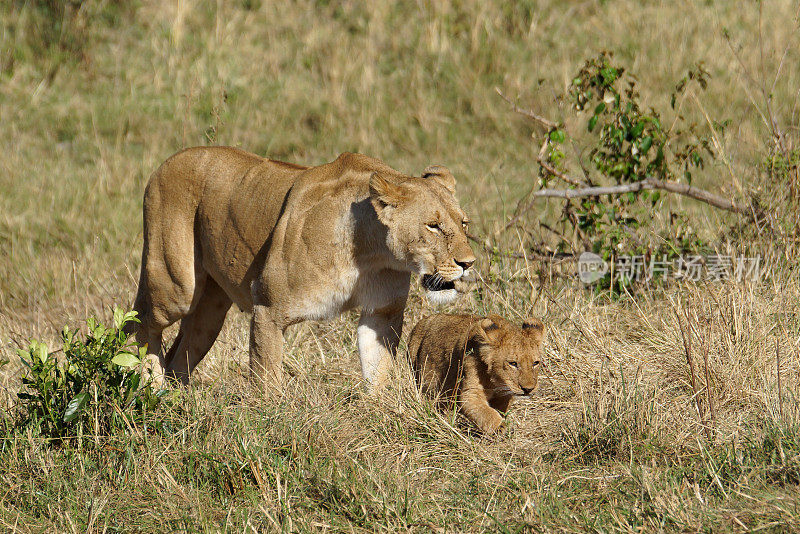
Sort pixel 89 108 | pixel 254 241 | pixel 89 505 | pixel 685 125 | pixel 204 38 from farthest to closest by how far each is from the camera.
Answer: pixel 204 38
pixel 89 108
pixel 685 125
pixel 254 241
pixel 89 505

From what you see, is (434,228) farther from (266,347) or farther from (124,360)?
(124,360)

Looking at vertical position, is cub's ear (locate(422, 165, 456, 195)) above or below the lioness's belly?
above

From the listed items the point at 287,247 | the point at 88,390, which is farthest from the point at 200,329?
the point at 88,390

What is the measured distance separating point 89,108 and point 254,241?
661 cm

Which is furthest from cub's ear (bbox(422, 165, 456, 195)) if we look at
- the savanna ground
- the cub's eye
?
the savanna ground

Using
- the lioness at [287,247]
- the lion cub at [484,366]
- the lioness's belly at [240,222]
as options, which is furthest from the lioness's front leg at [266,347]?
the lion cub at [484,366]

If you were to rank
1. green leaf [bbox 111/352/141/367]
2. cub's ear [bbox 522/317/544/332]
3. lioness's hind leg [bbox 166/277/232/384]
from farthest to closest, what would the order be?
lioness's hind leg [bbox 166/277/232/384] < cub's ear [bbox 522/317/544/332] < green leaf [bbox 111/352/141/367]

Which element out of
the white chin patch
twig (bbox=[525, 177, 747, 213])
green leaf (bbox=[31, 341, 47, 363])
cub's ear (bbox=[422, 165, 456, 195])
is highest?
cub's ear (bbox=[422, 165, 456, 195])

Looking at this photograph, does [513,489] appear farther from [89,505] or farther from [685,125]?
[685,125]

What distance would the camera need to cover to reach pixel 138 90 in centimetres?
1133

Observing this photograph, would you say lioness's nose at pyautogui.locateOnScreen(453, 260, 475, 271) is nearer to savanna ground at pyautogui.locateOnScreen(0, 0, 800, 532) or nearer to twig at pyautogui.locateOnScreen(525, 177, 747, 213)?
savanna ground at pyautogui.locateOnScreen(0, 0, 800, 532)

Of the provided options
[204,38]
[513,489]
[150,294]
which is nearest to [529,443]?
[513,489]

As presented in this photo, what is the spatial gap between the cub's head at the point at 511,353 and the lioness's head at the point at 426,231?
0.82 feet

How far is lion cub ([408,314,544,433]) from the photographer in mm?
4539
